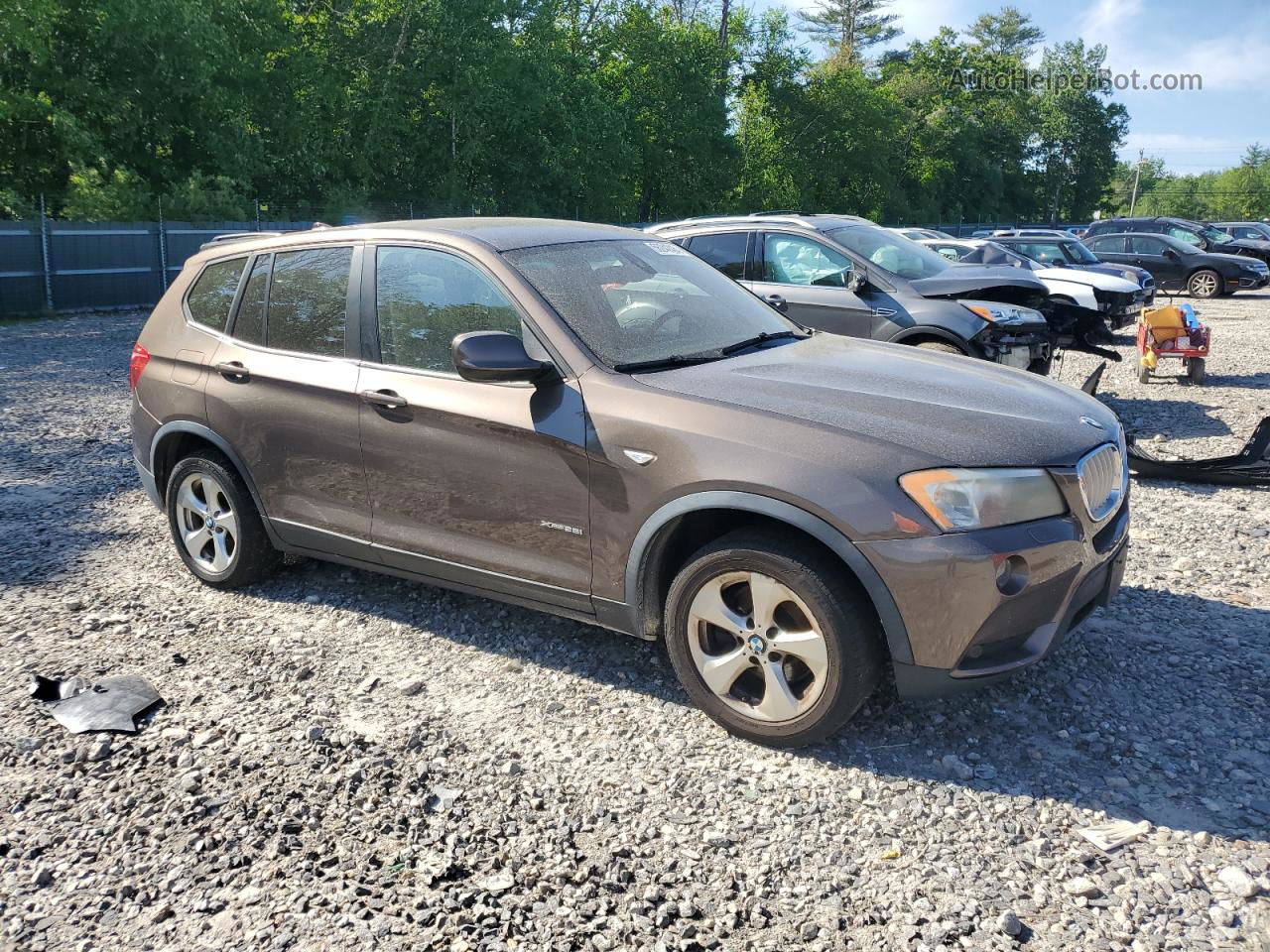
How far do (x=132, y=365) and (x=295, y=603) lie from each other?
1617mm

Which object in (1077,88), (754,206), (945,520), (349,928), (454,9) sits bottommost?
(349,928)

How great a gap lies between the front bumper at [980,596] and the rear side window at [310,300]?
101 inches

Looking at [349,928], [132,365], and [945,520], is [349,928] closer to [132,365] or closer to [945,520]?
[945,520]

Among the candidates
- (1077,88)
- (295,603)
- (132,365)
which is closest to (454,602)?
(295,603)

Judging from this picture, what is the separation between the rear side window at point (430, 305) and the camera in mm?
4090

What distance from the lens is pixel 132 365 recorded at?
5426 mm

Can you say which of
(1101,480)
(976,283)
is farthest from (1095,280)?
(1101,480)

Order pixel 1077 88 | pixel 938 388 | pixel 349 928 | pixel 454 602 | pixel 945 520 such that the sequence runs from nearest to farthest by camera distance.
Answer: pixel 349 928
pixel 945 520
pixel 938 388
pixel 454 602
pixel 1077 88

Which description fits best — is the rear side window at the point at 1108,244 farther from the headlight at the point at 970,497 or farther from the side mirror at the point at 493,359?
the side mirror at the point at 493,359

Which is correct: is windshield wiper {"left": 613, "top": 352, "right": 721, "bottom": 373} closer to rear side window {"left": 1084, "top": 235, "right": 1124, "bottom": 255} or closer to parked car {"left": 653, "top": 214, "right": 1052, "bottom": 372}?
parked car {"left": 653, "top": 214, "right": 1052, "bottom": 372}

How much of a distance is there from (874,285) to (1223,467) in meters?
3.08

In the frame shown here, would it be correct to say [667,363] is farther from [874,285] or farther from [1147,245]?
[1147,245]

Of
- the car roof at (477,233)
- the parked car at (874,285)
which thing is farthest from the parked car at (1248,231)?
the car roof at (477,233)

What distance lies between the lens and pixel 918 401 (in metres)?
3.68
